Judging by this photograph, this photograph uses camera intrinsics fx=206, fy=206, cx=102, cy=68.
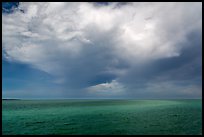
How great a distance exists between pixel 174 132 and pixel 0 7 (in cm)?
1579

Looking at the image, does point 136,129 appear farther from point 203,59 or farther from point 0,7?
point 0,7

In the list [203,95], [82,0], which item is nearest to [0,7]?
[82,0]

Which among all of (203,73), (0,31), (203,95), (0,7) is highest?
(0,7)

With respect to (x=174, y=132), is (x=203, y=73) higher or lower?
higher

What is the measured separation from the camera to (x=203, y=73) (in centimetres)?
459

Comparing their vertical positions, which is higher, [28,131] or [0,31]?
[0,31]

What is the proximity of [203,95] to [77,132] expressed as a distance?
14.2 metres

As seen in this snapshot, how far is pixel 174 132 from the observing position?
16.6 metres

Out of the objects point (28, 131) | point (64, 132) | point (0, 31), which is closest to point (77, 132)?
point (64, 132)

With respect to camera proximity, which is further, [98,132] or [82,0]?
[98,132]

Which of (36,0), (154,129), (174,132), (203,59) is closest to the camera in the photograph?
(203,59)

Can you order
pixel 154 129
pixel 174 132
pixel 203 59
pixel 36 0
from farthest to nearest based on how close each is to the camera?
pixel 154 129
pixel 174 132
pixel 36 0
pixel 203 59

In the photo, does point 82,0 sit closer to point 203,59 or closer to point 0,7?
point 0,7

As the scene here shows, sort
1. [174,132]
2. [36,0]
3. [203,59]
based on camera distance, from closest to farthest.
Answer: [203,59]
[36,0]
[174,132]
